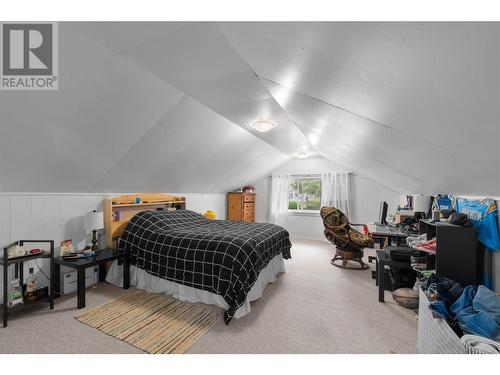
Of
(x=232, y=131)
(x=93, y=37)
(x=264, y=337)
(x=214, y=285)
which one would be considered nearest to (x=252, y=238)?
(x=214, y=285)

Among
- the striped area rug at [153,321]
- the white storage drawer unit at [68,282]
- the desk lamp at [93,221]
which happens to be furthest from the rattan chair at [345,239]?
the white storage drawer unit at [68,282]

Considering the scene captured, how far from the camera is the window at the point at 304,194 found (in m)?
6.89

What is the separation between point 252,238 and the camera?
2.97 metres

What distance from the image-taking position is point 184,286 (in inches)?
115

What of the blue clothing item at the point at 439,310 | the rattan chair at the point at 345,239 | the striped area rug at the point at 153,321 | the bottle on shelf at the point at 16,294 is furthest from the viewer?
the rattan chair at the point at 345,239

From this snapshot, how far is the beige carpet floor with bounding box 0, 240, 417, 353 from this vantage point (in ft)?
6.64

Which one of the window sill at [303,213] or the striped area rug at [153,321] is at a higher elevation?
the window sill at [303,213]

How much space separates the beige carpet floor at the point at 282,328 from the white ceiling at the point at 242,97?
4.89 feet

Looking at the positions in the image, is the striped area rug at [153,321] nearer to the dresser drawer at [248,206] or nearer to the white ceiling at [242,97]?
the white ceiling at [242,97]

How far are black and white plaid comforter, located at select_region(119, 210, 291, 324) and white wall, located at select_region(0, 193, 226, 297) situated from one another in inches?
23.9

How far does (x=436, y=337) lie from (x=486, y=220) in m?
1.19

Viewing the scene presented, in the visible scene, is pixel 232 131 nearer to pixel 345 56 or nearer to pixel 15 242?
pixel 345 56

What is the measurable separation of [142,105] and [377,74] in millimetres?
2236

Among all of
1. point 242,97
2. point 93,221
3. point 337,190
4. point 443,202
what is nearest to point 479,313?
point 443,202
